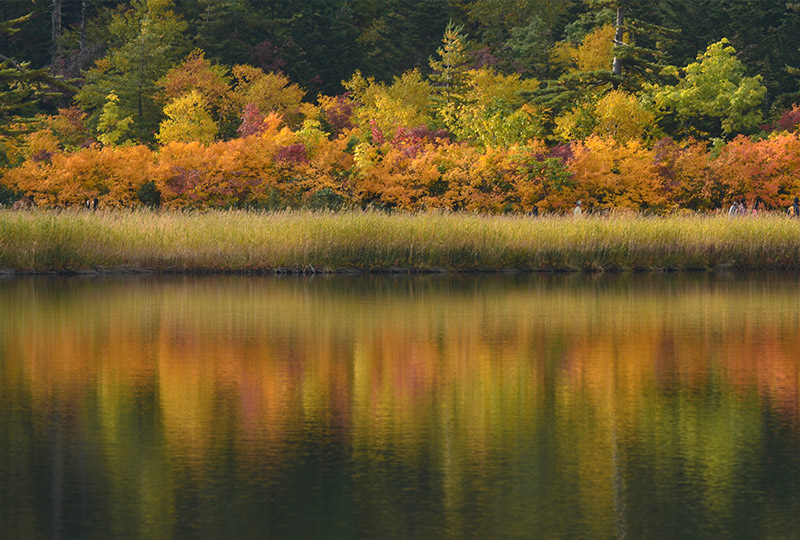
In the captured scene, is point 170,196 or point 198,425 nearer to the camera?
point 198,425

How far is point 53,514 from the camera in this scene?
7.02m

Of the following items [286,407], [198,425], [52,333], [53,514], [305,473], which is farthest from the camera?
[52,333]

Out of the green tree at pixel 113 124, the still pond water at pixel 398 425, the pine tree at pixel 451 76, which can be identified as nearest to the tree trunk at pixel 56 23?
the green tree at pixel 113 124

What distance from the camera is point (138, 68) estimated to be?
6612cm

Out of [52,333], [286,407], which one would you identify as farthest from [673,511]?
[52,333]

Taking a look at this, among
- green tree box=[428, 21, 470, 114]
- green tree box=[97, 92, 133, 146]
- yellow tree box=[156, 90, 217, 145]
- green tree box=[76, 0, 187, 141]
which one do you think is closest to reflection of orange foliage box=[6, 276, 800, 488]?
yellow tree box=[156, 90, 217, 145]

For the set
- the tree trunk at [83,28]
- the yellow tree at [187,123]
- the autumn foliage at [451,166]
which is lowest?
the autumn foliage at [451,166]

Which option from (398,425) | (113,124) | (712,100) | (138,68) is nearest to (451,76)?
(712,100)

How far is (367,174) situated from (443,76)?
2303cm

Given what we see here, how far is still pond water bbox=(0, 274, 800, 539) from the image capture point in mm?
7020

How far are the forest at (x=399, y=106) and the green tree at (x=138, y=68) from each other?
152 millimetres

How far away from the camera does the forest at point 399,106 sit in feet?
150

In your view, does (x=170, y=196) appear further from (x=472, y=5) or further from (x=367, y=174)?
(x=472, y=5)

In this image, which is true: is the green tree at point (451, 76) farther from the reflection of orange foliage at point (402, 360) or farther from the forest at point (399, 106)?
the reflection of orange foliage at point (402, 360)
